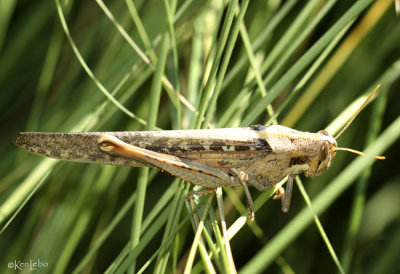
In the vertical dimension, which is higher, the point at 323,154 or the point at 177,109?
the point at 177,109

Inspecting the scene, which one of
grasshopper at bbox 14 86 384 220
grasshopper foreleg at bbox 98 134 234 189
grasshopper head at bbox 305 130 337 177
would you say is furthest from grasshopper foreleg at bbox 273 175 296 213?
grasshopper foreleg at bbox 98 134 234 189

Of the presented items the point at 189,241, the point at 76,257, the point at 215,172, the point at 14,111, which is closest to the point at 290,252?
the point at 189,241

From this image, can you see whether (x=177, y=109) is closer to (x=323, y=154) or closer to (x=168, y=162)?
(x=168, y=162)

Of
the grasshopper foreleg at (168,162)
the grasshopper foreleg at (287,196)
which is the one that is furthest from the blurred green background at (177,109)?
the grasshopper foreleg at (287,196)

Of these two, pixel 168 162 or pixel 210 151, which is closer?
pixel 168 162

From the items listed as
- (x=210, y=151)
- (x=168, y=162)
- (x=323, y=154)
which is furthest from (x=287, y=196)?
(x=168, y=162)

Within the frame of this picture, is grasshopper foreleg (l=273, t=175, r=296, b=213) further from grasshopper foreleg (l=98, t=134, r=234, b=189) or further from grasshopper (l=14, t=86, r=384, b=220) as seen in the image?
grasshopper foreleg (l=98, t=134, r=234, b=189)
